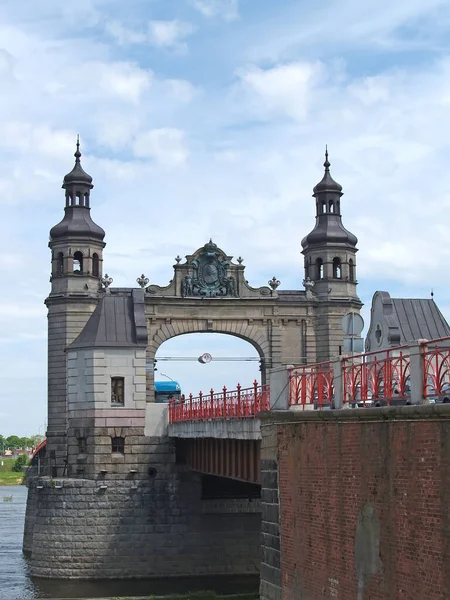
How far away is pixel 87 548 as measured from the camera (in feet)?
161

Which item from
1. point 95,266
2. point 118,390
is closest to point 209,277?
point 95,266

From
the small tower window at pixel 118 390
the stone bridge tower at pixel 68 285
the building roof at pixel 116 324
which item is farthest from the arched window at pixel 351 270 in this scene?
the small tower window at pixel 118 390

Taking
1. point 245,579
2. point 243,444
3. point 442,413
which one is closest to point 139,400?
point 245,579

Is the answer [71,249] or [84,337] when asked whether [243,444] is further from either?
[71,249]

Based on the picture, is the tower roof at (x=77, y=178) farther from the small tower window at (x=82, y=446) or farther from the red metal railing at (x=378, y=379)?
the red metal railing at (x=378, y=379)

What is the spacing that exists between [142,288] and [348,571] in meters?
33.6

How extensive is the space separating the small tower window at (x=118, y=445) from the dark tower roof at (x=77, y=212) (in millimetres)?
11226

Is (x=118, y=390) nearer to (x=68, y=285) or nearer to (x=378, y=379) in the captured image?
(x=68, y=285)

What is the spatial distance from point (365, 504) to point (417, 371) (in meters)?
2.89

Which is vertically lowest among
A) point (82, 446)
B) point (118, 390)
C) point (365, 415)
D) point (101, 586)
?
point (101, 586)

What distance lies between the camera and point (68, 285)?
56.7 meters

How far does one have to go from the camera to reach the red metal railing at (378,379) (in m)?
20.9

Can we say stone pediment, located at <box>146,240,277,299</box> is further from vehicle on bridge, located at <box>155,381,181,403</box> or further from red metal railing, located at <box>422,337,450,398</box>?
red metal railing, located at <box>422,337,450,398</box>

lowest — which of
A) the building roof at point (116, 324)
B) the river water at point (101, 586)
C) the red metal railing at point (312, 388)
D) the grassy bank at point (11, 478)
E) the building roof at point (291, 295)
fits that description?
the river water at point (101, 586)
